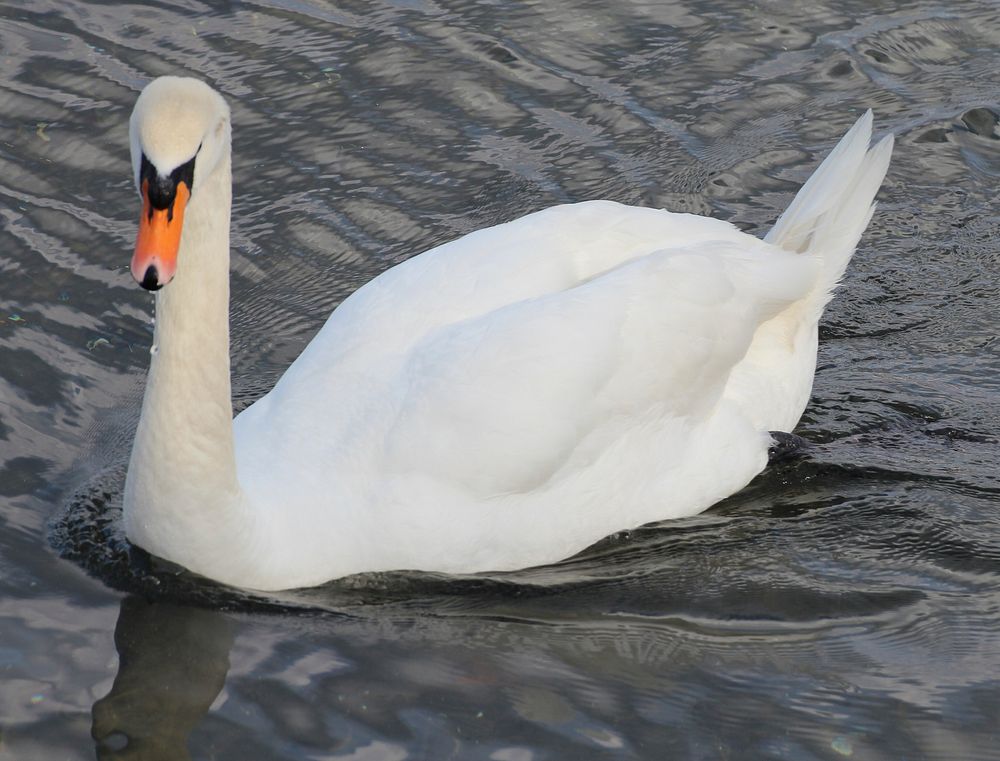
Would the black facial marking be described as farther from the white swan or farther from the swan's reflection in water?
the swan's reflection in water

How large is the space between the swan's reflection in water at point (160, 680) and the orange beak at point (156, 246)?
1.61 metres

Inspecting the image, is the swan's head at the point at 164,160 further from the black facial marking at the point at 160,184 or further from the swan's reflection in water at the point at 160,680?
the swan's reflection in water at the point at 160,680

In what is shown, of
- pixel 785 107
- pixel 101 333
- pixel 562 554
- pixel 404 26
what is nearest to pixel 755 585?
pixel 562 554

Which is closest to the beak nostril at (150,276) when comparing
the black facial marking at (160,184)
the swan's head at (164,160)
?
the swan's head at (164,160)

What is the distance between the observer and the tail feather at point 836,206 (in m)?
7.59

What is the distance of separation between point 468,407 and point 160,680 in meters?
1.54

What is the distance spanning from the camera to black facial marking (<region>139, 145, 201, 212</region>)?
491cm

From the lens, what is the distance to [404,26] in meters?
10.6

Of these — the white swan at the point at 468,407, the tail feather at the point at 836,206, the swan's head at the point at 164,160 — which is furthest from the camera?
the tail feather at the point at 836,206

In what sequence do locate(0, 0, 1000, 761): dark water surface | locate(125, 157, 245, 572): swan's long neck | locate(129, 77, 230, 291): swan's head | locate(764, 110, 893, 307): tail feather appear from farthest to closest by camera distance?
locate(764, 110, 893, 307): tail feather < locate(0, 0, 1000, 761): dark water surface < locate(125, 157, 245, 572): swan's long neck < locate(129, 77, 230, 291): swan's head

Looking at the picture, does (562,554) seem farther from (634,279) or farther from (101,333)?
(101,333)

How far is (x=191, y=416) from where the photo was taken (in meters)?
5.68

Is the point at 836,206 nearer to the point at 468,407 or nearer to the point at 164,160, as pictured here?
the point at 468,407

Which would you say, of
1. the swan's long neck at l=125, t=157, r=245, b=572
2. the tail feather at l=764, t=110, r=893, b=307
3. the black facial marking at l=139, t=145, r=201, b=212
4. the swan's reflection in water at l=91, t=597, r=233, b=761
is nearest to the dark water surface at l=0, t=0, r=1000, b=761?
the swan's reflection in water at l=91, t=597, r=233, b=761
